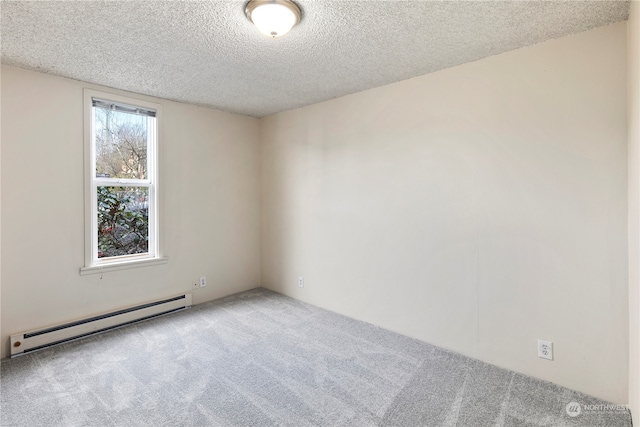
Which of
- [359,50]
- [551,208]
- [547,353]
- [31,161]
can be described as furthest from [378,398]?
[31,161]

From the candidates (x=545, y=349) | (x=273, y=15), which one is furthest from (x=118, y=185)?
(x=545, y=349)

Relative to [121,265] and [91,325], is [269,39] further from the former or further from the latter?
[91,325]

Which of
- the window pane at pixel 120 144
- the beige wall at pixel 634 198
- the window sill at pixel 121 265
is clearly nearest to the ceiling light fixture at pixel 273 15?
the beige wall at pixel 634 198

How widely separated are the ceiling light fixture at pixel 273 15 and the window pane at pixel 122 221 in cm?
240

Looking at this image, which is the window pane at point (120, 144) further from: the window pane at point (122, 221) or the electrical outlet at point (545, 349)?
the electrical outlet at point (545, 349)

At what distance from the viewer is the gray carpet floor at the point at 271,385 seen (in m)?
1.86

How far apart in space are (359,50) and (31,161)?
9.43ft

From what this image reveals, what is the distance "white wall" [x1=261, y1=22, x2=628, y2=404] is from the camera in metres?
1.98

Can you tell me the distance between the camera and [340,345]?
2.75 metres

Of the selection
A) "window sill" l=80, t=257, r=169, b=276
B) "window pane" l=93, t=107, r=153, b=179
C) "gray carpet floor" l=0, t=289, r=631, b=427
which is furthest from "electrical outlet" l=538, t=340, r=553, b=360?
"window pane" l=93, t=107, r=153, b=179

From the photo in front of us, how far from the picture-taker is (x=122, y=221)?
331cm

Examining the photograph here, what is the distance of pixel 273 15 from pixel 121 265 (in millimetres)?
2809

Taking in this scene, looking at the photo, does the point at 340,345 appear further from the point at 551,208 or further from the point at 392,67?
the point at 392,67

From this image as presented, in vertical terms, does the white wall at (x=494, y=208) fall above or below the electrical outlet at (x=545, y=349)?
above
